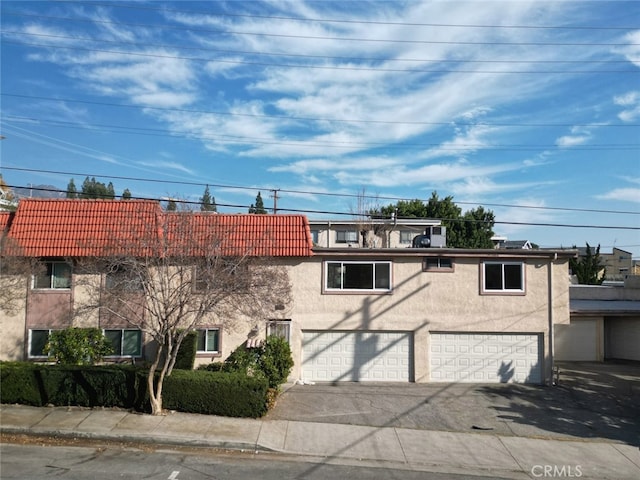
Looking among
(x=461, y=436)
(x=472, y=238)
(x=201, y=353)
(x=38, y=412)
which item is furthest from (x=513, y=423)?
(x=472, y=238)

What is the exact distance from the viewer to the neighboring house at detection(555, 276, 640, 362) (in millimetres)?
24188

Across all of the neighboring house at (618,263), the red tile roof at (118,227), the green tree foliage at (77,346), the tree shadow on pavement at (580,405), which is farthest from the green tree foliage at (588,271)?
the neighboring house at (618,263)

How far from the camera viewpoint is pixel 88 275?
17.0 metres

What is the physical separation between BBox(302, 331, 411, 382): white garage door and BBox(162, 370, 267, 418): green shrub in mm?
4799

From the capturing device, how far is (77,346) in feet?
51.7

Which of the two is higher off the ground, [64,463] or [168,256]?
[168,256]

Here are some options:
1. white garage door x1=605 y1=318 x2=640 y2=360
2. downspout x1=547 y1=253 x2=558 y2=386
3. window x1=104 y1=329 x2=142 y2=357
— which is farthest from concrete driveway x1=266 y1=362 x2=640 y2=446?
white garage door x1=605 y1=318 x2=640 y2=360

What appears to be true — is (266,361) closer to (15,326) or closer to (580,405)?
(15,326)

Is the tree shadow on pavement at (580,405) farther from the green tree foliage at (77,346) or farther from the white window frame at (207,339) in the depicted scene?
the green tree foliage at (77,346)

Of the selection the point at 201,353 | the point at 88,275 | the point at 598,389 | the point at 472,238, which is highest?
the point at 472,238

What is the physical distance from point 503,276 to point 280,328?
7963 millimetres

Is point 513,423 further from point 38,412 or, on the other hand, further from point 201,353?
point 38,412

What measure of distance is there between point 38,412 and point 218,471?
19.3 ft

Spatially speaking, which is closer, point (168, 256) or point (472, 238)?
point (168, 256)
